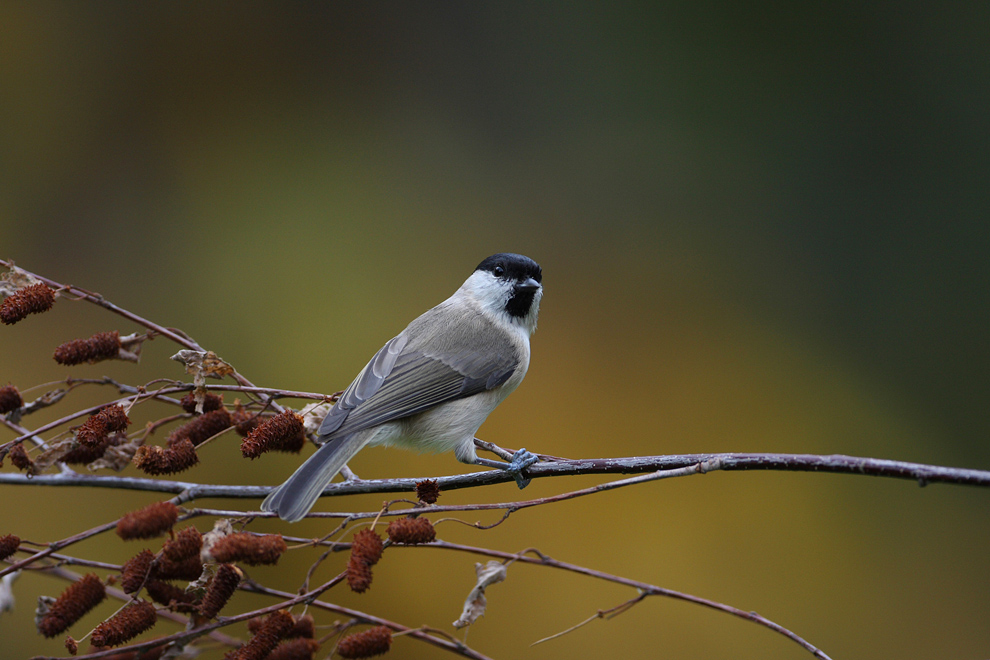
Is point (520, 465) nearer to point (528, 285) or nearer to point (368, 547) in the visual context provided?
point (368, 547)

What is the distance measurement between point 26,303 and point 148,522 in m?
0.62

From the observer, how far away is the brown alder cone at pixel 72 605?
112 cm

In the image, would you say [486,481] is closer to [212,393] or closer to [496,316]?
[212,393]

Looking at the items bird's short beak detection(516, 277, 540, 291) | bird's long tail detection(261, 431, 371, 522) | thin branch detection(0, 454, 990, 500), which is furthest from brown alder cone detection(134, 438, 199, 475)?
bird's short beak detection(516, 277, 540, 291)

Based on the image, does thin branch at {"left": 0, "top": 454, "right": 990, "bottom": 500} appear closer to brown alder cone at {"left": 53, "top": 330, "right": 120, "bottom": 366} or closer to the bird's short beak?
brown alder cone at {"left": 53, "top": 330, "right": 120, "bottom": 366}

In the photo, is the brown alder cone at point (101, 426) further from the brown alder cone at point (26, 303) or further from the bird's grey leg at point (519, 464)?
the bird's grey leg at point (519, 464)

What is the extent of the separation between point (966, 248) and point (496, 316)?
88.2 inches

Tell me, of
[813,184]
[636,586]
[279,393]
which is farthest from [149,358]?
[813,184]

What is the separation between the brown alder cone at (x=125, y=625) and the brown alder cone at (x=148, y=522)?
169 mm

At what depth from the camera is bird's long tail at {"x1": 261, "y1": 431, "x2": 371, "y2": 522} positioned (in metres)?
1.37

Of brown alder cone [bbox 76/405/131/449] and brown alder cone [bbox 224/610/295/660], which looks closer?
brown alder cone [bbox 224/610/295/660]

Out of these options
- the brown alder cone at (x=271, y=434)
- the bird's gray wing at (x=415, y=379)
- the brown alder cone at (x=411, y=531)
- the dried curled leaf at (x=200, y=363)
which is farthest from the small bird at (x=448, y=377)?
the brown alder cone at (x=411, y=531)

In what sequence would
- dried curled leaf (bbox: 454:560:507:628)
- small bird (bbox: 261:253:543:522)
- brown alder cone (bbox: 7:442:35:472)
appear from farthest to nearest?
small bird (bbox: 261:253:543:522) → brown alder cone (bbox: 7:442:35:472) → dried curled leaf (bbox: 454:560:507:628)

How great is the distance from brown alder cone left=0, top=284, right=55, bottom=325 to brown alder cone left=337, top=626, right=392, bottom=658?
2.83 ft
